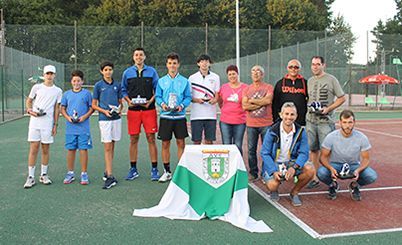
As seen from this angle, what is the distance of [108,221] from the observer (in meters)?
A: 4.45

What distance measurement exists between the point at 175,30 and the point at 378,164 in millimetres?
17461

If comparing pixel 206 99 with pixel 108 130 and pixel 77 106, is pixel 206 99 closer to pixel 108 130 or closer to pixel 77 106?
pixel 108 130

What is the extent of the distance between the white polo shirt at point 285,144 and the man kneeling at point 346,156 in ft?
1.65

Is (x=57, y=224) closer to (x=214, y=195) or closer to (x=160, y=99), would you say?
(x=214, y=195)

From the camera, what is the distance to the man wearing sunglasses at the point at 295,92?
5.59m

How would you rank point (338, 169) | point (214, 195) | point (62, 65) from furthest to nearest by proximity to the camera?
1. point (62, 65)
2. point (338, 169)
3. point (214, 195)

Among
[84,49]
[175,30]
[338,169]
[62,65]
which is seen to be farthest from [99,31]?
[338,169]

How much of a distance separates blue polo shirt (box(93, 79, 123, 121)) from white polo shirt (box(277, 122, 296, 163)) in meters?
2.40

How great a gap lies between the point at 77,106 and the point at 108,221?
2.12 meters

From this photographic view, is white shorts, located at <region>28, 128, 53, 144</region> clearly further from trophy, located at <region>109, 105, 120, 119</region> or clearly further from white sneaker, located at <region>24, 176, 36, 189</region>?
trophy, located at <region>109, 105, 120, 119</region>

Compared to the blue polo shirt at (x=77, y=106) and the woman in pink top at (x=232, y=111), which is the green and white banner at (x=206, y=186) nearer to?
the woman in pink top at (x=232, y=111)

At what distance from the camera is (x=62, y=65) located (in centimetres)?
2256

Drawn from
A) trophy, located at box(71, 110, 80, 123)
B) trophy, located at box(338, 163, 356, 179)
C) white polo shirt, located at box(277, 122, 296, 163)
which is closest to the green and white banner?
white polo shirt, located at box(277, 122, 296, 163)

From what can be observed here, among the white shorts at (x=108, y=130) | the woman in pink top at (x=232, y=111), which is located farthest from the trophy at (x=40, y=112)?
the woman in pink top at (x=232, y=111)
